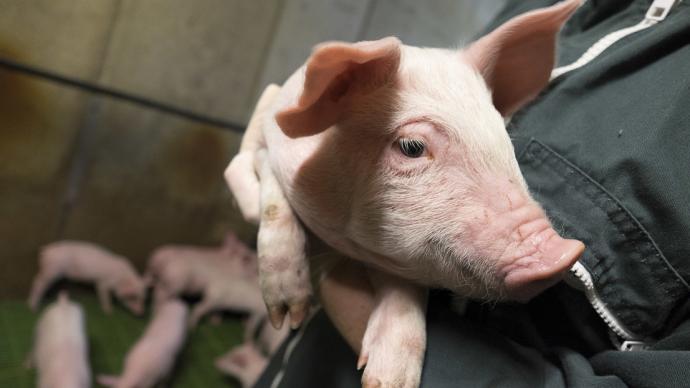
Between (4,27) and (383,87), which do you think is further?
(4,27)

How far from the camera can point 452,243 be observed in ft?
2.55

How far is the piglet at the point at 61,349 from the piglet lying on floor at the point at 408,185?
4.73ft

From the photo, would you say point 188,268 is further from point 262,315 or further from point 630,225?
point 630,225

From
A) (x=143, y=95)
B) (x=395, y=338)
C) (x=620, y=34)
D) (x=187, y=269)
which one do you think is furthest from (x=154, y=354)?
(x=620, y=34)

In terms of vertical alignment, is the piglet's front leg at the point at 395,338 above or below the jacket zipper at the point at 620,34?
below

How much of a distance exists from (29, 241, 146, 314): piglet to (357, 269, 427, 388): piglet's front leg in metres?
2.04

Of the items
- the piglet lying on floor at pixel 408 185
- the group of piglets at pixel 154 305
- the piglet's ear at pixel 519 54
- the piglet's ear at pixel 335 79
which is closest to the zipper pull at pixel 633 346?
the piglet lying on floor at pixel 408 185

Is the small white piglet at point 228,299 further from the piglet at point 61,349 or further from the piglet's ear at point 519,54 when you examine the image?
the piglet's ear at point 519,54

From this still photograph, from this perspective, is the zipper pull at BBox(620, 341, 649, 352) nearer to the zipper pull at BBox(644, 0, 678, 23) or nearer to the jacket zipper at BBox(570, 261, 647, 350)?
the jacket zipper at BBox(570, 261, 647, 350)

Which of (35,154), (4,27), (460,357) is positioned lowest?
(35,154)

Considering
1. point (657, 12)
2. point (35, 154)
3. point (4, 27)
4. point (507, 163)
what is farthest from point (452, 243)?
point (35, 154)

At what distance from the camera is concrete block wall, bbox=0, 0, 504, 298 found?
2.16 m

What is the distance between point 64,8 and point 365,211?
67.9 inches

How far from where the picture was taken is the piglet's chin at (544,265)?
69 centimetres
